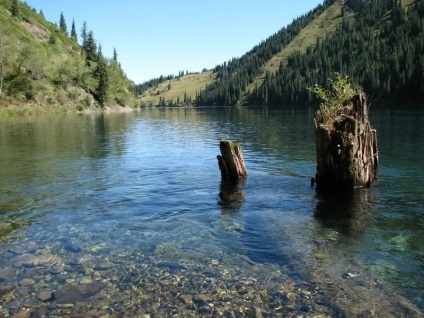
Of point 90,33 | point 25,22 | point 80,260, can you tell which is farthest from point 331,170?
point 25,22

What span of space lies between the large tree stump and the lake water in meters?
1.02

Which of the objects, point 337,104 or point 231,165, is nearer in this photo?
point 337,104

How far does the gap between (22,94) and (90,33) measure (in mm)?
80058

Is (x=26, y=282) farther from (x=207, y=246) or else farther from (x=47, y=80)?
(x=47, y=80)

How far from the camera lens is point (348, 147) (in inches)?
705

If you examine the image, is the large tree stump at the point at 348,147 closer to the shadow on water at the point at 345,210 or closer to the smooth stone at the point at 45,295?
the shadow on water at the point at 345,210

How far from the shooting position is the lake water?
8.40 m

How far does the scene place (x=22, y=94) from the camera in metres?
109

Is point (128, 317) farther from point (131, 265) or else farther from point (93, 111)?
point (93, 111)

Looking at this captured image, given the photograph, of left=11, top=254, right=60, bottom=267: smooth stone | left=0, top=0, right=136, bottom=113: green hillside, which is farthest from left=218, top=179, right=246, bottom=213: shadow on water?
left=0, top=0, right=136, bottom=113: green hillside

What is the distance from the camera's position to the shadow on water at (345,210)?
1350cm

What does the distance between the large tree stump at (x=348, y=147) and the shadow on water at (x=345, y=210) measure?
0.76 metres

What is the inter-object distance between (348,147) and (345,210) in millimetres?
3718

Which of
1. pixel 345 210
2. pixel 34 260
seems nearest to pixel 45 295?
pixel 34 260
